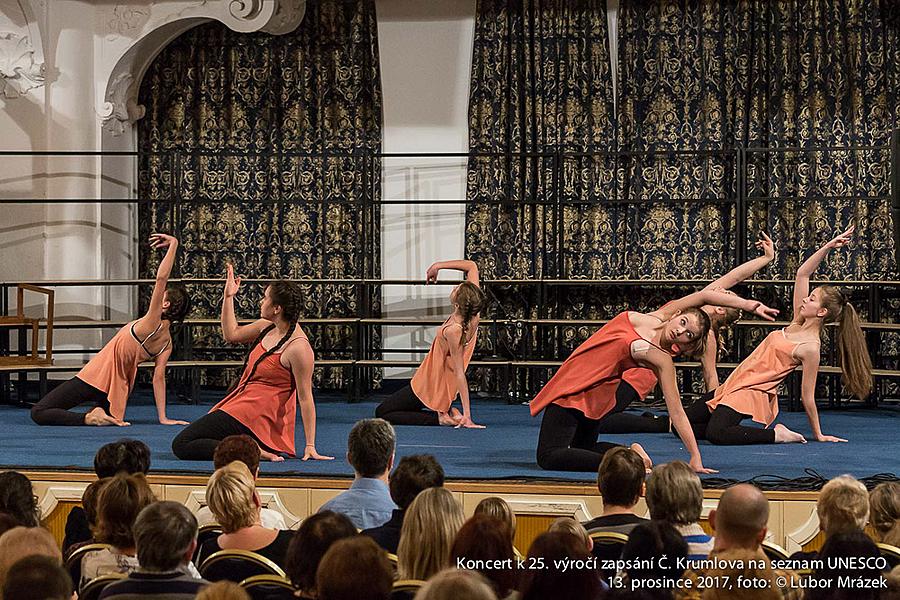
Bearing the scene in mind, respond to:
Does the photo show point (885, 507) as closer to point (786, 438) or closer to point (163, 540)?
point (163, 540)

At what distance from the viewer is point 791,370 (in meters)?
7.01

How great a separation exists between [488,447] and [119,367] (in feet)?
8.45

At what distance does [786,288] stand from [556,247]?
6.12 ft

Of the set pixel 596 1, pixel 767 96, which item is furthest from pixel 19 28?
pixel 767 96

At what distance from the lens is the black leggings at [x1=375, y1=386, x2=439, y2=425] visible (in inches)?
319

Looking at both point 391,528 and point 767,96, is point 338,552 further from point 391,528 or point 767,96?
point 767,96

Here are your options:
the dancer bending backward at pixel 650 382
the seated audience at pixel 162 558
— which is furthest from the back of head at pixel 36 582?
the dancer bending backward at pixel 650 382

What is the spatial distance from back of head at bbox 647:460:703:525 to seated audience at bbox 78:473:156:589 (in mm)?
1467

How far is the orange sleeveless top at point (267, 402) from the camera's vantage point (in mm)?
6258

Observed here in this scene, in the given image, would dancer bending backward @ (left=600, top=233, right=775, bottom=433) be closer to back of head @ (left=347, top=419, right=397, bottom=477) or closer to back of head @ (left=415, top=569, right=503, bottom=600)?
back of head @ (left=347, top=419, right=397, bottom=477)

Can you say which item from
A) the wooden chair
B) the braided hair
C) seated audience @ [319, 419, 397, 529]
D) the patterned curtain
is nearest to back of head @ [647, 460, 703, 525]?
seated audience @ [319, 419, 397, 529]

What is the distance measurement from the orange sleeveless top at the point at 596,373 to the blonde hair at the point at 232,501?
8.21 feet

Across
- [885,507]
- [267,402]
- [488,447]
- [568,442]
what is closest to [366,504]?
[885,507]

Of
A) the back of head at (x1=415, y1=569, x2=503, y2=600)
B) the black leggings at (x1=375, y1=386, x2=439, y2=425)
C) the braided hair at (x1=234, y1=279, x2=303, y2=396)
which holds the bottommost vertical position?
the black leggings at (x1=375, y1=386, x2=439, y2=425)
